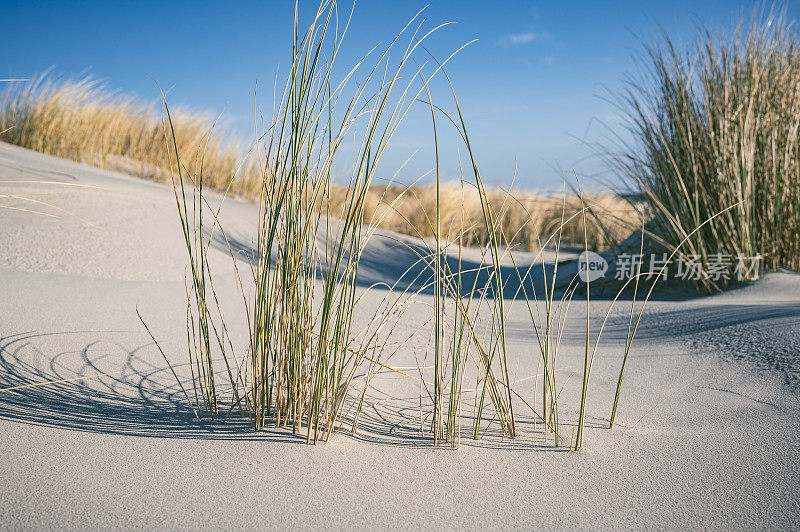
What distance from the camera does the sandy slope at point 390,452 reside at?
0.90m

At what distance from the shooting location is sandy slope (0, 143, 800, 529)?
0.90m

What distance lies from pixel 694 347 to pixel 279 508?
1493mm

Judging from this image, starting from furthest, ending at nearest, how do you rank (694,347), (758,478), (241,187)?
(241,187) < (694,347) < (758,478)

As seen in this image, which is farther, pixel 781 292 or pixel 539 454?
pixel 781 292

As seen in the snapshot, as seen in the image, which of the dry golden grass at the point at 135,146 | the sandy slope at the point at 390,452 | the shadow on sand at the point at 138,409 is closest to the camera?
the sandy slope at the point at 390,452

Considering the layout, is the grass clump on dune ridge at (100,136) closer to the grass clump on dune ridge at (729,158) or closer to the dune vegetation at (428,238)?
the dune vegetation at (428,238)

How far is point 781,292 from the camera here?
2611 millimetres

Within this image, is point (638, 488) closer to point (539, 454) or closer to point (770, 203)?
point (539, 454)

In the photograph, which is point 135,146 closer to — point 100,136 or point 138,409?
point 100,136

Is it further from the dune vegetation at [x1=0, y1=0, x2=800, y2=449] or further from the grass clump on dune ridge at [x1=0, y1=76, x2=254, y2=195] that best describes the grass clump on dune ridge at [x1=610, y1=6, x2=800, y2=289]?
the grass clump on dune ridge at [x1=0, y1=76, x2=254, y2=195]

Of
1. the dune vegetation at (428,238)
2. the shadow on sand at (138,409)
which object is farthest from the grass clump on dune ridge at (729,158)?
the shadow on sand at (138,409)

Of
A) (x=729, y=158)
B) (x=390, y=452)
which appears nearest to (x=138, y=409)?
(x=390, y=452)

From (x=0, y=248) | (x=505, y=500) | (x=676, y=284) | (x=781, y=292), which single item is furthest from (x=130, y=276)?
(x=781, y=292)

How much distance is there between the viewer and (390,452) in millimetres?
1091
